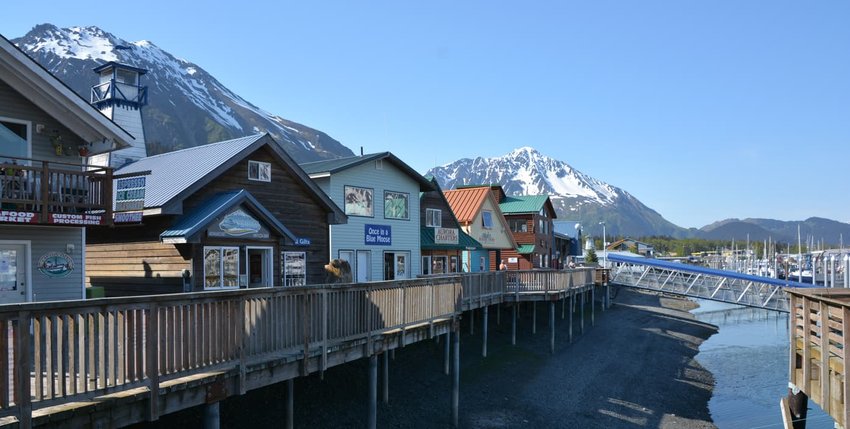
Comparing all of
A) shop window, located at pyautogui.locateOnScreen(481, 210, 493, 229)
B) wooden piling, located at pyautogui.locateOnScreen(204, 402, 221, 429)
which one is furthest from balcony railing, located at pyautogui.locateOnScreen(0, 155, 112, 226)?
shop window, located at pyautogui.locateOnScreen(481, 210, 493, 229)

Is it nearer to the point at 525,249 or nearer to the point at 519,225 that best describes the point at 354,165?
the point at 525,249

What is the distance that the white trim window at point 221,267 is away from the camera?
67.6 ft

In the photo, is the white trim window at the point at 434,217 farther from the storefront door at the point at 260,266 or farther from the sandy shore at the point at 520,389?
the storefront door at the point at 260,266

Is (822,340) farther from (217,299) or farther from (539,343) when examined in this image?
(539,343)

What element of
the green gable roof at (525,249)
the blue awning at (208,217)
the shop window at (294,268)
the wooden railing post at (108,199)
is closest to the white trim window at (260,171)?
the blue awning at (208,217)

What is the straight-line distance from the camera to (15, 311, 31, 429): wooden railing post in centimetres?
753

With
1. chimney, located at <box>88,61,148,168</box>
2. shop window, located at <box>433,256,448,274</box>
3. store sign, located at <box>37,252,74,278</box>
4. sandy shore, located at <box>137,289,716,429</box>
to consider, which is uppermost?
chimney, located at <box>88,61,148,168</box>

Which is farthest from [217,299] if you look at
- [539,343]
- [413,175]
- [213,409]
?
[539,343]

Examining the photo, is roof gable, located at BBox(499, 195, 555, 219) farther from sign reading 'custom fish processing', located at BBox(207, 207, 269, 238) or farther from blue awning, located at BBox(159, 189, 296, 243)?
sign reading 'custom fish processing', located at BBox(207, 207, 269, 238)

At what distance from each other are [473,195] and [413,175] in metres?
12.7

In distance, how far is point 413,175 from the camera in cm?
3400

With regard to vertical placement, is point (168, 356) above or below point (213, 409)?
above

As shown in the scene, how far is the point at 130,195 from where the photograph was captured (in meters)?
19.8

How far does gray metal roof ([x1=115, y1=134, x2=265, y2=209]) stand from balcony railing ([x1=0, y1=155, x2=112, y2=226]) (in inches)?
132
